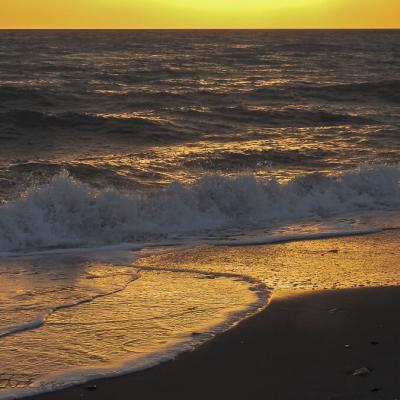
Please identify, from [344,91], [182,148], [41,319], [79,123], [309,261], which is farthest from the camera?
[344,91]

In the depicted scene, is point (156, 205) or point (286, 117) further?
point (286, 117)

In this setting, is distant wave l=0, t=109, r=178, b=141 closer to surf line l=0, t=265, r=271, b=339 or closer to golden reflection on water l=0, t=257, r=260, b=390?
surf line l=0, t=265, r=271, b=339

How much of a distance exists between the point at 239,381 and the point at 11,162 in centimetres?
1202

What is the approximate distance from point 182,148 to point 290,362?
1332 cm

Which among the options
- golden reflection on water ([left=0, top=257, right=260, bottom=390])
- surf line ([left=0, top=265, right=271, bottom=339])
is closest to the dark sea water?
surf line ([left=0, top=265, right=271, bottom=339])

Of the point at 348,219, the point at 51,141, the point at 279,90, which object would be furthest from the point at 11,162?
the point at 279,90

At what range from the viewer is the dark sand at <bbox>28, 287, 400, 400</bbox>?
5.46m

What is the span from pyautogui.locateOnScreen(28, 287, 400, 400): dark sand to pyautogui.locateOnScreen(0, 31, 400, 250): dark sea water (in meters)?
4.43

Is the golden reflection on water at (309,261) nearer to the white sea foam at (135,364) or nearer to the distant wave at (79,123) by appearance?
the white sea foam at (135,364)

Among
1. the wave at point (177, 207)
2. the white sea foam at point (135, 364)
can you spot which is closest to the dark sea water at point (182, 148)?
the wave at point (177, 207)

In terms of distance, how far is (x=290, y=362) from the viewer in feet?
19.6

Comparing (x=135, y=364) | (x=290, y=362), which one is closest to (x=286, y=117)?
(x=290, y=362)

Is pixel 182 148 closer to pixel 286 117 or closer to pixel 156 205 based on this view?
pixel 286 117

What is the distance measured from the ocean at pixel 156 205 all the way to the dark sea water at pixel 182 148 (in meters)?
0.04
